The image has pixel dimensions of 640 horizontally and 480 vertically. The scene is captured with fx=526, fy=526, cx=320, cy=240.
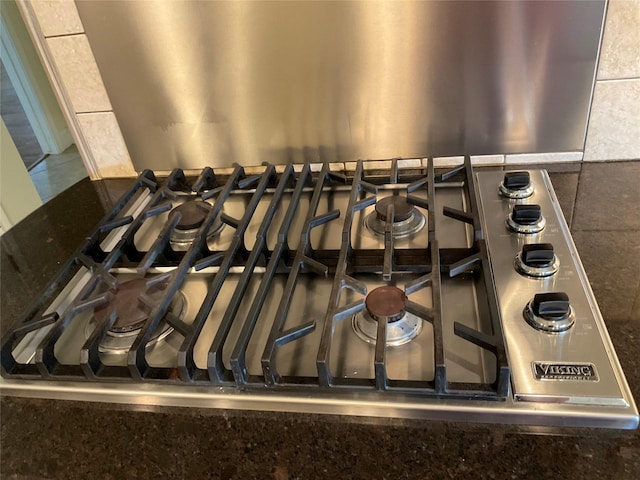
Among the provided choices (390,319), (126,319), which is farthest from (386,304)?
(126,319)

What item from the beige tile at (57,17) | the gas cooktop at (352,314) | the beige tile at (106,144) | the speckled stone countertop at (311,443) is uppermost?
the beige tile at (57,17)

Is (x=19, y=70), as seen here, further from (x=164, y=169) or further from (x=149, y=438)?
(x=149, y=438)

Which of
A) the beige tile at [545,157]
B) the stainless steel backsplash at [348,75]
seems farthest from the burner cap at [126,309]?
the beige tile at [545,157]

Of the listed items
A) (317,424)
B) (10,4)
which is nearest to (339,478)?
(317,424)

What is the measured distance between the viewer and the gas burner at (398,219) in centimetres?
81

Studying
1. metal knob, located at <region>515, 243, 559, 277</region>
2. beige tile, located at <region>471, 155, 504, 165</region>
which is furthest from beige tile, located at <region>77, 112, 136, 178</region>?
metal knob, located at <region>515, 243, 559, 277</region>

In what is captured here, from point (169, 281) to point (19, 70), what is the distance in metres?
3.64

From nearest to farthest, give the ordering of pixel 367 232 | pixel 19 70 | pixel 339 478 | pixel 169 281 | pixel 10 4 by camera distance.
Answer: pixel 339 478
pixel 169 281
pixel 367 232
pixel 10 4
pixel 19 70

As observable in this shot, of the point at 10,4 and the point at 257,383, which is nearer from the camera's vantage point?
the point at 257,383

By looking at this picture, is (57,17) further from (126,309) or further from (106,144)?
(126,309)

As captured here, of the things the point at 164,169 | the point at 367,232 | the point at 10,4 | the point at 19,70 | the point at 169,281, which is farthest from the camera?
the point at 19,70

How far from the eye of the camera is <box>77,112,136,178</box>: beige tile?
1.06 meters

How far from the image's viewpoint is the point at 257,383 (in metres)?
0.58

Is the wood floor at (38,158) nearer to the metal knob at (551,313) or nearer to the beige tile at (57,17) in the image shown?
the beige tile at (57,17)
